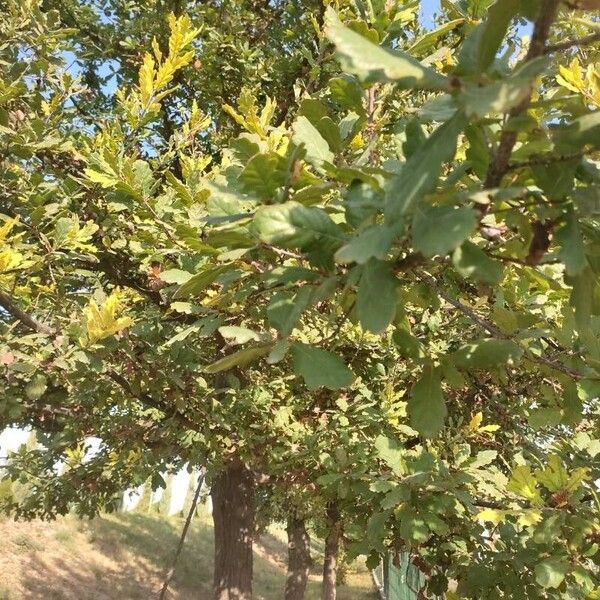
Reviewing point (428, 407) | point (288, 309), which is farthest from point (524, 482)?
point (288, 309)

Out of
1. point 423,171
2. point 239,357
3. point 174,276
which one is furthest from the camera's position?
point 174,276

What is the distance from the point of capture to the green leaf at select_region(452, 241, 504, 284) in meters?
1.09

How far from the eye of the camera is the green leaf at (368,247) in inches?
36.8

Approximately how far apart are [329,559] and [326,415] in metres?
9.02

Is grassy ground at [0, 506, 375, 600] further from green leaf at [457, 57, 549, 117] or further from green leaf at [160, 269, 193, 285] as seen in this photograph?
green leaf at [457, 57, 549, 117]

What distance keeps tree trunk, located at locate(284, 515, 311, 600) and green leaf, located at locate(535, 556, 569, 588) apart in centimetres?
1026

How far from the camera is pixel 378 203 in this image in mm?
1127

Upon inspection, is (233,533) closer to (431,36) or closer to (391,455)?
(391,455)

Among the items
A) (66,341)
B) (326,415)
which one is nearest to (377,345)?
(326,415)

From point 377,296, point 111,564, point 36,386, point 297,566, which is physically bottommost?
point 111,564

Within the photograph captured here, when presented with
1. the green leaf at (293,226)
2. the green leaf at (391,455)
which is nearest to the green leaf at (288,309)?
the green leaf at (293,226)

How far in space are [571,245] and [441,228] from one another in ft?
1.05

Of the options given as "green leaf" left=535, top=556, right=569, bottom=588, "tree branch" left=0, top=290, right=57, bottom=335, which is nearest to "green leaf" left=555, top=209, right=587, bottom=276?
"green leaf" left=535, top=556, right=569, bottom=588

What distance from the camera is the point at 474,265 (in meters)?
1.11
